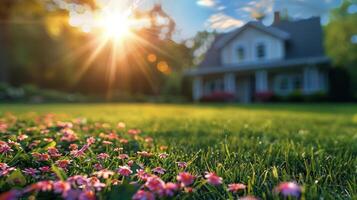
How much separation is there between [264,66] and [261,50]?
4.39 ft

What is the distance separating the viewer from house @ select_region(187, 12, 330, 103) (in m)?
17.4

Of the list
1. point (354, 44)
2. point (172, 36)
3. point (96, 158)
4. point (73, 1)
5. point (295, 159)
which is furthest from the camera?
point (354, 44)

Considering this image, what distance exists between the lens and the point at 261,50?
19.1 meters

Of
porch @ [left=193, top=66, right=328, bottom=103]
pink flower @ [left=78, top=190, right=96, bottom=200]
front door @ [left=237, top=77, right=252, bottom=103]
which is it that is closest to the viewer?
pink flower @ [left=78, top=190, right=96, bottom=200]

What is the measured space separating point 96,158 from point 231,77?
1925cm

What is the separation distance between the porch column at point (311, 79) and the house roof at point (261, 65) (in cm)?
88

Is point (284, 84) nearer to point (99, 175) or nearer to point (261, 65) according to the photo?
point (261, 65)

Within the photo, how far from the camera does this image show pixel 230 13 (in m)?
1.61

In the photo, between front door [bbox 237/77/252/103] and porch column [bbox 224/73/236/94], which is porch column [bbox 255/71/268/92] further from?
front door [bbox 237/77/252/103]

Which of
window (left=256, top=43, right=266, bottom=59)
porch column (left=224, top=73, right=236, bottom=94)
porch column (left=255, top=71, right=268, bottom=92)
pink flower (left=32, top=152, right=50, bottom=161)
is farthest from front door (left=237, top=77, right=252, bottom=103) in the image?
pink flower (left=32, top=152, right=50, bottom=161)

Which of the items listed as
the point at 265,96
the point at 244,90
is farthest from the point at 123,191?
the point at 244,90

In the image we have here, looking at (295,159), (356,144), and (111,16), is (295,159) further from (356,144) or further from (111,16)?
(111,16)

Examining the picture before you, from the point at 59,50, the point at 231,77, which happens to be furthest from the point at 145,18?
the point at 59,50

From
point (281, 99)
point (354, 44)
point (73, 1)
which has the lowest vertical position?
point (281, 99)
